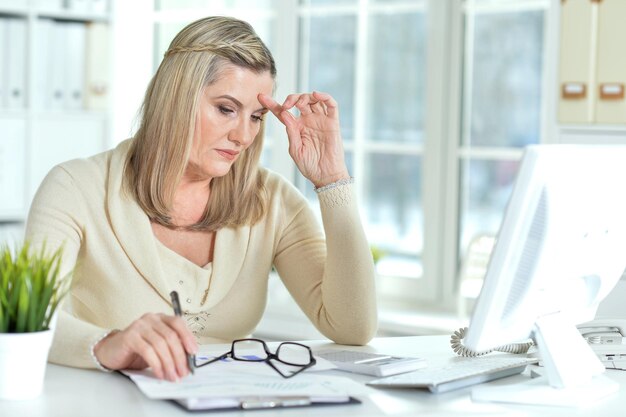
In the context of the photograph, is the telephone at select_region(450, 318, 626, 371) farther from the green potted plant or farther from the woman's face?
the green potted plant

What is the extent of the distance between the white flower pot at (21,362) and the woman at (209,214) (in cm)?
52

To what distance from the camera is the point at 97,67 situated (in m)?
4.10

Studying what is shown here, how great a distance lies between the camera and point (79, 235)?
219 cm

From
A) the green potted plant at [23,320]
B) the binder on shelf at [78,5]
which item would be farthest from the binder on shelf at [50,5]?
the green potted plant at [23,320]

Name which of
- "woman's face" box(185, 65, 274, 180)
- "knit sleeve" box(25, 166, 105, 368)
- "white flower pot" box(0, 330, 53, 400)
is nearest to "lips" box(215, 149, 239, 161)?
"woman's face" box(185, 65, 274, 180)

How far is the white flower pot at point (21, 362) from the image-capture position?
1563 mm

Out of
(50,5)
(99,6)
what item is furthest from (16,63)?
(99,6)

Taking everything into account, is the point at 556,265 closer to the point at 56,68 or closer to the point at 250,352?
the point at 250,352

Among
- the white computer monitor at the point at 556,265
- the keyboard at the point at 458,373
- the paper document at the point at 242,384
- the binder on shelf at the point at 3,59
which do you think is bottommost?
the keyboard at the point at 458,373

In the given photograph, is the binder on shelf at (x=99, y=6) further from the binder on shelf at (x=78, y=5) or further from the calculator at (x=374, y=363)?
the calculator at (x=374, y=363)

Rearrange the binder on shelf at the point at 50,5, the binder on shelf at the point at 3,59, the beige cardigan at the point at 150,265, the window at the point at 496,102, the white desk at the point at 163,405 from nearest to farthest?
the white desk at the point at 163,405 < the beige cardigan at the point at 150,265 < the window at the point at 496,102 < the binder on shelf at the point at 3,59 < the binder on shelf at the point at 50,5

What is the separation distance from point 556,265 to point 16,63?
8.97 ft

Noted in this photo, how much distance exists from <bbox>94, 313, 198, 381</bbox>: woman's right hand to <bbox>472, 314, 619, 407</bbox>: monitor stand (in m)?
0.48

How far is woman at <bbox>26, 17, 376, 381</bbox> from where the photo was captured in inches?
87.1
